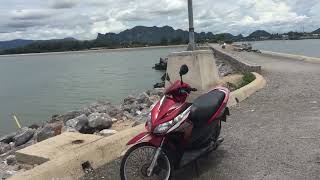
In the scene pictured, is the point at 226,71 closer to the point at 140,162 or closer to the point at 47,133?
the point at 47,133

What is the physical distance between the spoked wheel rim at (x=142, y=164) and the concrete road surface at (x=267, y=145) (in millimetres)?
607

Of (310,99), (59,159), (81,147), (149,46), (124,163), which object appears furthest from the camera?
(149,46)

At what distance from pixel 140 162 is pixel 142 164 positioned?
31mm

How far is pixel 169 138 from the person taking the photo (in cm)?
533

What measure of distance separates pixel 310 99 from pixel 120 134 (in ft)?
17.5

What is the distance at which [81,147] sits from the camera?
655cm

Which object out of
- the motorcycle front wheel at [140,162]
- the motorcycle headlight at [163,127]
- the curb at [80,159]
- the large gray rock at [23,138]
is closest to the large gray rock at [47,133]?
the large gray rock at [23,138]

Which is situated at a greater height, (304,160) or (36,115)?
(304,160)

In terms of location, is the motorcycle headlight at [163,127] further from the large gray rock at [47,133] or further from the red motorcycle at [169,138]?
the large gray rock at [47,133]

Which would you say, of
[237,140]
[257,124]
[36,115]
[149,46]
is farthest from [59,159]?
[149,46]

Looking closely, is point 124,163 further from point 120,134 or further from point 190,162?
point 120,134

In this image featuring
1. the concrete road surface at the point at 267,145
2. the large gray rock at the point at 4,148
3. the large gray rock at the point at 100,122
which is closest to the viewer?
the concrete road surface at the point at 267,145

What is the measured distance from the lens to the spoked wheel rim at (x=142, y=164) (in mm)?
5203

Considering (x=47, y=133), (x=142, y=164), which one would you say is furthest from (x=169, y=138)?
(x=47, y=133)
